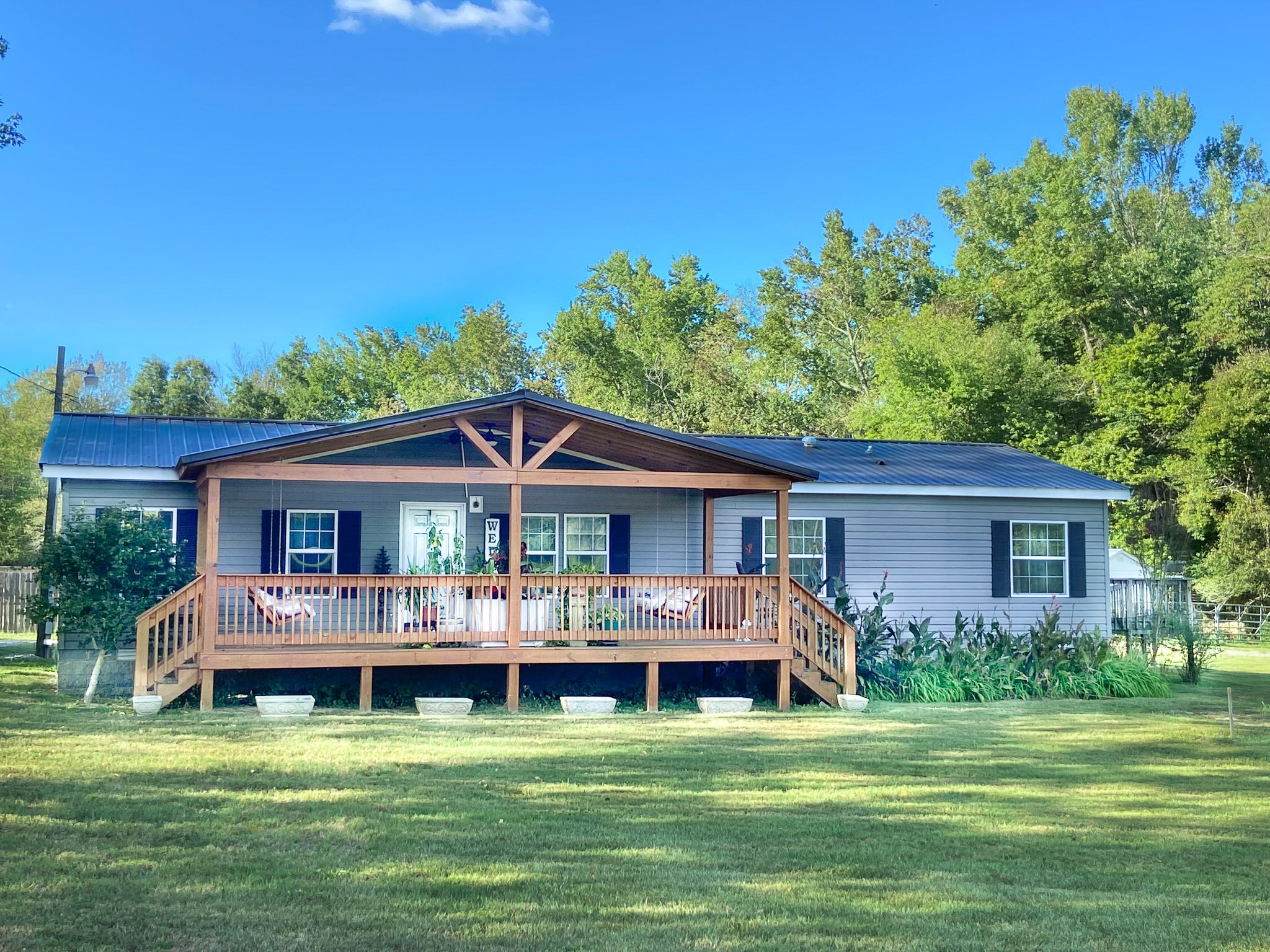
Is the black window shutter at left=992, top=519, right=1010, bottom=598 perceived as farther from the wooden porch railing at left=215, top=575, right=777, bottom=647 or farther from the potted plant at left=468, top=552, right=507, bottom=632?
the potted plant at left=468, top=552, right=507, bottom=632

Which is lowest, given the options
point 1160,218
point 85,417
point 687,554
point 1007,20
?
A: point 687,554

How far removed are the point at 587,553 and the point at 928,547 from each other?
5340 mm

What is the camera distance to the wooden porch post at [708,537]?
15680 millimetres

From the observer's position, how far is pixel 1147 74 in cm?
4606

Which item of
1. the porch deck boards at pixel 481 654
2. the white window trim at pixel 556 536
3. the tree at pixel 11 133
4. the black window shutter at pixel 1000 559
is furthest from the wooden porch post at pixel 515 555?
the black window shutter at pixel 1000 559

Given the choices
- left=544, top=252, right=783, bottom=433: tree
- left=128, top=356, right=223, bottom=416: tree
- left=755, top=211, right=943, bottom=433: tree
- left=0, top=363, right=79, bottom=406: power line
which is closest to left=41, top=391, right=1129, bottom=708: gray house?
→ left=0, top=363, right=79, bottom=406: power line

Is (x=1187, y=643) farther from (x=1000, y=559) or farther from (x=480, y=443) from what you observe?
(x=480, y=443)

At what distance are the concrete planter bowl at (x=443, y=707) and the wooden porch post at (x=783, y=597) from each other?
383cm

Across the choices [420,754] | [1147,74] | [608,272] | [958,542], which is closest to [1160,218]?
[1147,74]

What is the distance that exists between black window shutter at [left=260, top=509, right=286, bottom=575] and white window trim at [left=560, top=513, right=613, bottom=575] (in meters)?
3.88

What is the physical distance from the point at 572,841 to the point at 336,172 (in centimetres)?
4716

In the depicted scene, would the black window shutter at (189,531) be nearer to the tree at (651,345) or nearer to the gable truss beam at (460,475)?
the gable truss beam at (460,475)

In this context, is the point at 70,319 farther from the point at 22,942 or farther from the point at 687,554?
the point at 22,942

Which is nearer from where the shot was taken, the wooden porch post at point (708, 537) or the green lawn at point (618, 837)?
the green lawn at point (618, 837)
